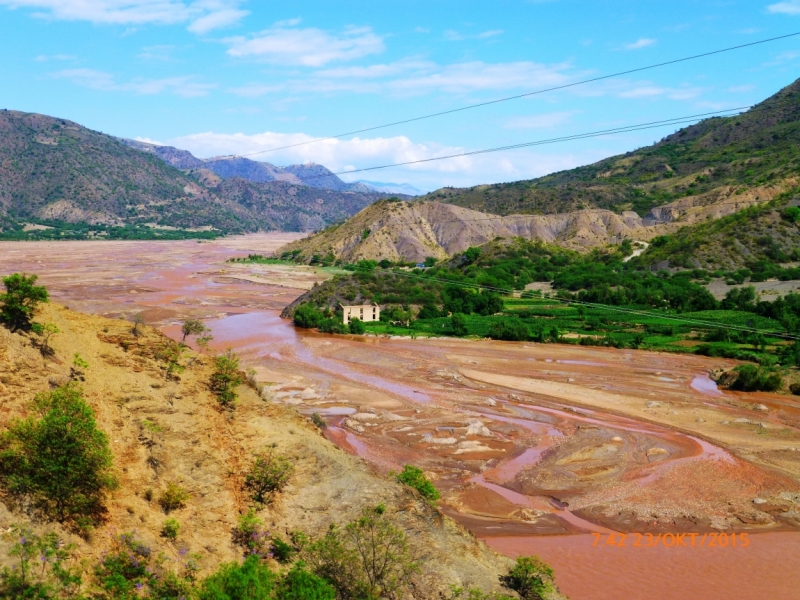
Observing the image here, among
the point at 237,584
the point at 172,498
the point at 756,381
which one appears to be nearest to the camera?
the point at 237,584

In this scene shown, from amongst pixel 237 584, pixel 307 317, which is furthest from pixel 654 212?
pixel 237 584

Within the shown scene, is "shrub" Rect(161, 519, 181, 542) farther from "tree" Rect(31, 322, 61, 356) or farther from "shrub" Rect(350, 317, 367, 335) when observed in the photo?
"shrub" Rect(350, 317, 367, 335)

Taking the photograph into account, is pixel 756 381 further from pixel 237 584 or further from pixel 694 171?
pixel 694 171

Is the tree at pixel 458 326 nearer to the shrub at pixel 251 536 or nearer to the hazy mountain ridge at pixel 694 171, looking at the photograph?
the shrub at pixel 251 536

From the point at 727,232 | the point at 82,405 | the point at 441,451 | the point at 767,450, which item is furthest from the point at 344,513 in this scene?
the point at 727,232

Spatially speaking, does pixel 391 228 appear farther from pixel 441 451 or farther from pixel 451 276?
pixel 441 451

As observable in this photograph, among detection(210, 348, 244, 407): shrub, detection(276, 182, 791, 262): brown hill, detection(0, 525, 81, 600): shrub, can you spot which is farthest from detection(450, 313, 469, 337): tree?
detection(276, 182, 791, 262): brown hill
